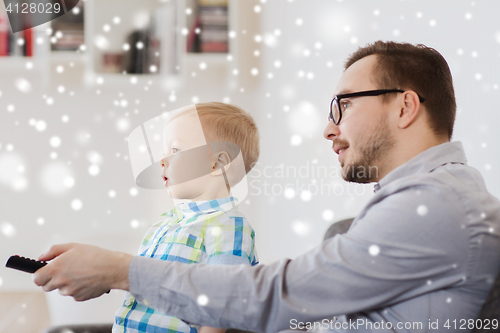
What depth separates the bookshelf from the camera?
196 centimetres

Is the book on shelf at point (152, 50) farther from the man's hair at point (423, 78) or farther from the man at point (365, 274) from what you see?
the man at point (365, 274)

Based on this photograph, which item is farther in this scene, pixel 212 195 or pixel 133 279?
pixel 212 195

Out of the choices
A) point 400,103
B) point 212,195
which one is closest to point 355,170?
point 400,103

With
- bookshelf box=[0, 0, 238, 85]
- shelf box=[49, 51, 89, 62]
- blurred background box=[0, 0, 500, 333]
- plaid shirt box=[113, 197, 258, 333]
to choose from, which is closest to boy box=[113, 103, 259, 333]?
plaid shirt box=[113, 197, 258, 333]

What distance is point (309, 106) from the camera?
205 cm

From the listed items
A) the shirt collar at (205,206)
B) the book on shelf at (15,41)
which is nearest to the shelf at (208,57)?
the book on shelf at (15,41)

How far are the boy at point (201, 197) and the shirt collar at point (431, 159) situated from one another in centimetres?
42

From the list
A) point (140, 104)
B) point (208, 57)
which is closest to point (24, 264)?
point (208, 57)

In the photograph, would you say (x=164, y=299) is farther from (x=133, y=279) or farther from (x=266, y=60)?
(x=266, y=60)

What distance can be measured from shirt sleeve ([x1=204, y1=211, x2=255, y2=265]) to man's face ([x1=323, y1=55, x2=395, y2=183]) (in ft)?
1.01

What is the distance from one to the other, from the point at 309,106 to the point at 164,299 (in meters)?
1.53

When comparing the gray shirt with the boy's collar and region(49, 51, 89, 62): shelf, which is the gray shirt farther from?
region(49, 51, 89, 62): shelf

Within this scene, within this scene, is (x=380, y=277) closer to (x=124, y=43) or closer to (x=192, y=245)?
(x=192, y=245)

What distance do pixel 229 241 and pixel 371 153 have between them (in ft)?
1.35
